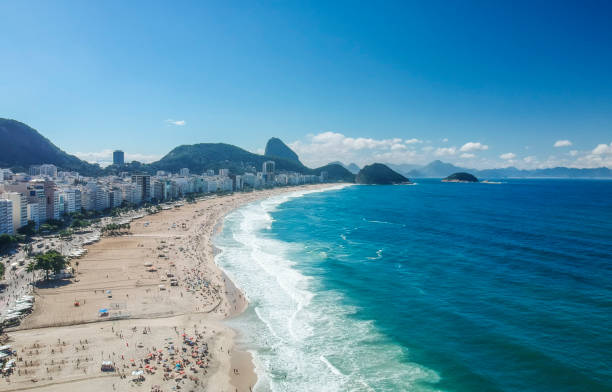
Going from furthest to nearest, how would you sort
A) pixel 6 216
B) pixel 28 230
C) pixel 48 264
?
pixel 28 230 → pixel 6 216 → pixel 48 264

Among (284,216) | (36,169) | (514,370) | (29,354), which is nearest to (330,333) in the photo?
(514,370)

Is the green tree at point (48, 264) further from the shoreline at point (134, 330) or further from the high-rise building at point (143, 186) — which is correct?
the high-rise building at point (143, 186)

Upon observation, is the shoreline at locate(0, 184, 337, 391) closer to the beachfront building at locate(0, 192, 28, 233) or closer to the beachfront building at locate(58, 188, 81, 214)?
the beachfront building at locate(0, 192, 28, 233)

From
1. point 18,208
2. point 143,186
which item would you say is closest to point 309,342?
point 18,208

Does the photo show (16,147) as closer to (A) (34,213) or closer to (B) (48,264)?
(A) (34,213)

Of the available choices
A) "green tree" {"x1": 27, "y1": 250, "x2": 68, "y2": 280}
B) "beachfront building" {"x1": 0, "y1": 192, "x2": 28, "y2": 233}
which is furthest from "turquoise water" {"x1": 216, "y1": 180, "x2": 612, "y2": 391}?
"beachfront building" {"x1": 0, "y1": 192, "x2": 28, "y2": 233}

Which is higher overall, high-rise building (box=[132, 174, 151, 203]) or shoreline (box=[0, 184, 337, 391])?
high-rise building (box=[132, 174, 151, 203])

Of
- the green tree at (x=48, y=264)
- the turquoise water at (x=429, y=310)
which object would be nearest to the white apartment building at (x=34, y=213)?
the green tree at (x=48, y=264)
